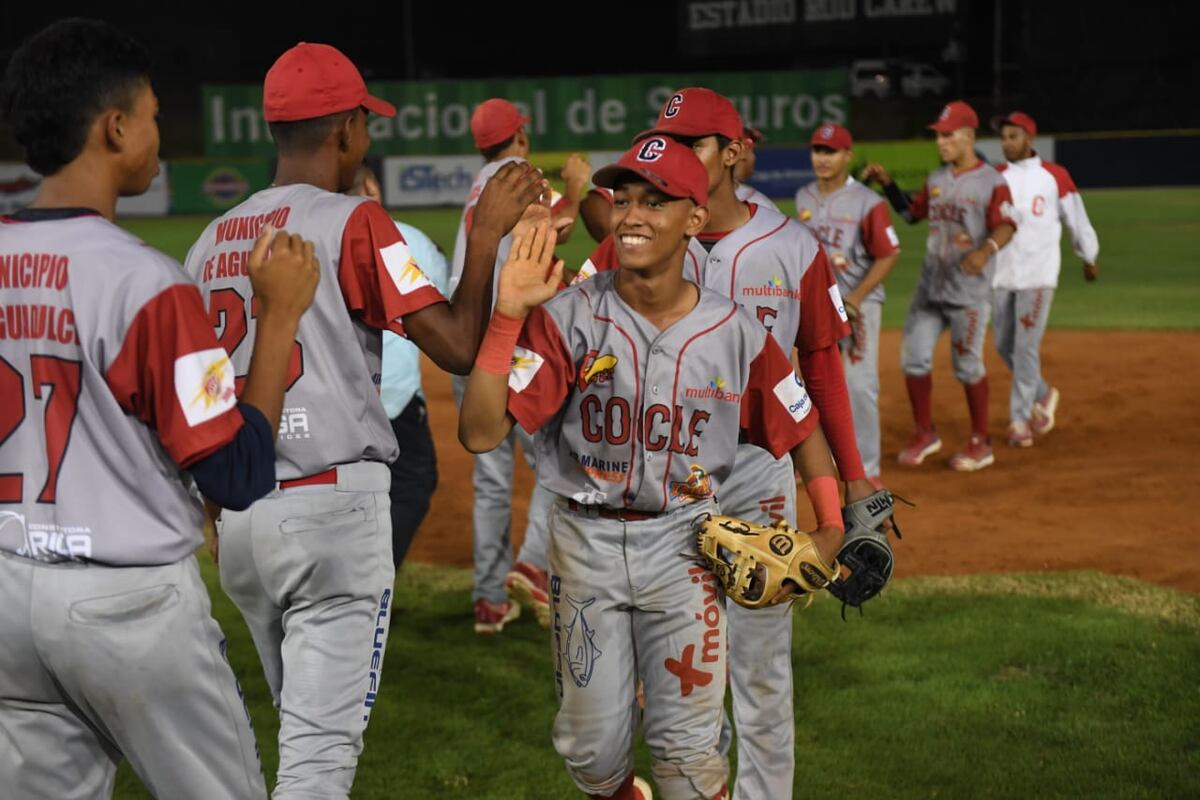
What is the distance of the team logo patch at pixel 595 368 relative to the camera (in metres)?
3.82

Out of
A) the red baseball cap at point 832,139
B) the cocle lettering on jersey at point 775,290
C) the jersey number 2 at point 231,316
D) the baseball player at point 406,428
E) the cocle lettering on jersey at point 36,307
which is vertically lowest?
the baseball player at point 406,428

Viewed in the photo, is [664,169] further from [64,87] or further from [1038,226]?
[1038,226]

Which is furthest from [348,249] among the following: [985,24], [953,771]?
[985,24]

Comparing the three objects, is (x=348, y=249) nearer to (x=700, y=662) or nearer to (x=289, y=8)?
(x=700, y=662)

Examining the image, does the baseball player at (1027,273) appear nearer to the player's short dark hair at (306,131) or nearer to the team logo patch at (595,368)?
the team logo patch at (595,368)

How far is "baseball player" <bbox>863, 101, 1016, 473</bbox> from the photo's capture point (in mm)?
10383

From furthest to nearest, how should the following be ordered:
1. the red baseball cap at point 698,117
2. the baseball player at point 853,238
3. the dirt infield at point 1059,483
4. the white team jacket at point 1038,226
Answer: the white team jacket at point 1038,226 < the baseball player at point 853,238 < the dirt infield at point 1059,483 < the red baseball cap at point 698,117

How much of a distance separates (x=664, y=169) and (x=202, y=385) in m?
1.55


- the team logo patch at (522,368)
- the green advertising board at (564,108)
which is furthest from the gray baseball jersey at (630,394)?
the green advertising board at (564,108)

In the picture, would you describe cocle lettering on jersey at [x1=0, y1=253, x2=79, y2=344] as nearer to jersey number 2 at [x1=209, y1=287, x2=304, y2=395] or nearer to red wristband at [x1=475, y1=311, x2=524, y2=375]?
jersey number 2 at [x1=209, y1=287, x2=304, y2=395]

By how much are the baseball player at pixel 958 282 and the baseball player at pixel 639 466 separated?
6734mm

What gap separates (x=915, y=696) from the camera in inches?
238

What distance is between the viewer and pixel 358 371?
3.69m

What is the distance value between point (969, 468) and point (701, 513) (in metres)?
6.90
